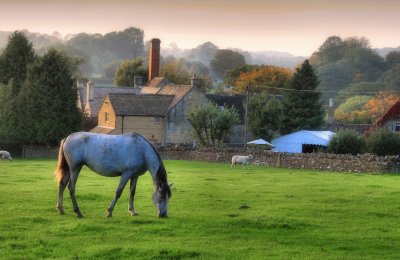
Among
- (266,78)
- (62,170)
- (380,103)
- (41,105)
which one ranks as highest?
(266,78)

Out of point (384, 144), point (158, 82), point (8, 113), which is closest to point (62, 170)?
point (384, 144)

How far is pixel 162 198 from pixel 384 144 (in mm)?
42553

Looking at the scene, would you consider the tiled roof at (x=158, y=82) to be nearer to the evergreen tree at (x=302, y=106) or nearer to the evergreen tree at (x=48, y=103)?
the evergreen tree at (x=302, y=106)

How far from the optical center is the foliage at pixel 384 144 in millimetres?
57812

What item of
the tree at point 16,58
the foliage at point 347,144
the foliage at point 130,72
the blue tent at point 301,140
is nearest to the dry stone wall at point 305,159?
the foliage at point 347,144

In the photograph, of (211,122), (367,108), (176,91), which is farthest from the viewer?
(367,108)

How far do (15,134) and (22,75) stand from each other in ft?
37.3

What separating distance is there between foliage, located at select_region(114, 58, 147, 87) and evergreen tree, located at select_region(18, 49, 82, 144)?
54.8 metres

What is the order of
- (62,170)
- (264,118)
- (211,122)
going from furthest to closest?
1. (264,118)
2. (211,122)
3. (62,170)

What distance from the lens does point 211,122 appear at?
71.9 meters

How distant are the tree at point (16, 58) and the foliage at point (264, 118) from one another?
27.6 metres

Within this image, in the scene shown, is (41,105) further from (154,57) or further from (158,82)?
(154,57)

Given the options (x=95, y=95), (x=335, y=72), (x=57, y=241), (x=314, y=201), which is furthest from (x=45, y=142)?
(x=335, y=72)

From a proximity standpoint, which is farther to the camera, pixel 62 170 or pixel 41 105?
pixel 41 105
